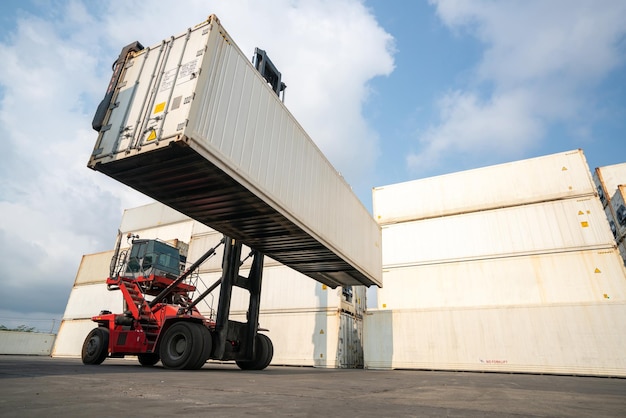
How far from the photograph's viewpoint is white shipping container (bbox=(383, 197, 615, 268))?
13.7 meters

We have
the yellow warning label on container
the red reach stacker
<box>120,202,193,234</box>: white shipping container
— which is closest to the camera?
the yellow warning label on container

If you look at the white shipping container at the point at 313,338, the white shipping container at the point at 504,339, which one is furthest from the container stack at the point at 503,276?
the white shipping container at the point at 313,338

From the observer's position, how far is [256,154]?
641cm

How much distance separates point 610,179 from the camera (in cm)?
1709

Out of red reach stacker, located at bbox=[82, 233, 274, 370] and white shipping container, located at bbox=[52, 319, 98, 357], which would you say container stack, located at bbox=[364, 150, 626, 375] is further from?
white shipping container, located at bbox=[52, 319, 98, 357]

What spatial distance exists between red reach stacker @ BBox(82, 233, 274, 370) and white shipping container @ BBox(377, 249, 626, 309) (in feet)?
26.5

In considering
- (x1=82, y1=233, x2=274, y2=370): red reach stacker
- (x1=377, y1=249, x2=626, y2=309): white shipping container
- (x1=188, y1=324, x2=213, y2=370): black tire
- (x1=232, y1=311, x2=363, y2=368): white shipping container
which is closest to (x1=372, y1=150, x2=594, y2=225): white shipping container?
(x1=377, y1=249, x2=626, y2=309): white shipping container

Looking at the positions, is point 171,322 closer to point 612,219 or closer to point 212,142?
point 212,142

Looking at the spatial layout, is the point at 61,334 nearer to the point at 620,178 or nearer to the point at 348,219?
the point at 348,219

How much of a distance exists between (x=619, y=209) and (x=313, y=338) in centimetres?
1536

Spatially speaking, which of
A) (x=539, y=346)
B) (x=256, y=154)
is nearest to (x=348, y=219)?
(x=256, y=154)

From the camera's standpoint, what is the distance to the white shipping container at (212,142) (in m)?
5.44

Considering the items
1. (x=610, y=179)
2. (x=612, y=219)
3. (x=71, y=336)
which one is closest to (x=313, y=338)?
(x=612, y=219)

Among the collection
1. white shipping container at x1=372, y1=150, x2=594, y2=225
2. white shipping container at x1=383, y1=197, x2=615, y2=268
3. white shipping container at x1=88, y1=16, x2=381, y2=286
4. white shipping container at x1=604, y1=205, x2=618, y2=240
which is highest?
white shipping container at x1=372, y1=150, x2=594, y2=225
